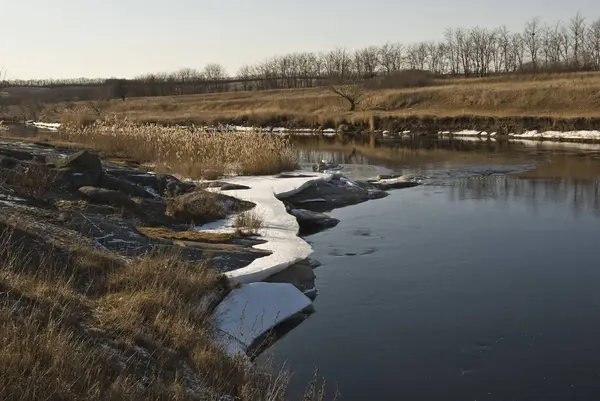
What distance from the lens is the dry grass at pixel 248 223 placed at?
Answer: 38.3 feet

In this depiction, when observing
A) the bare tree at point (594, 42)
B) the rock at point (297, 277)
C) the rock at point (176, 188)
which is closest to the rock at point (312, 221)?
the rock at point (176, 188)

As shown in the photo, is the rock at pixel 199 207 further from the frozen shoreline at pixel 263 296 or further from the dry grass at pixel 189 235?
the dry grass at pixel 189 235

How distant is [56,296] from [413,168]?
1918 centimetres

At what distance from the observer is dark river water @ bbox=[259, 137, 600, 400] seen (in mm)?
6617

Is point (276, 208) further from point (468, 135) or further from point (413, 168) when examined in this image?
point (468, 135)

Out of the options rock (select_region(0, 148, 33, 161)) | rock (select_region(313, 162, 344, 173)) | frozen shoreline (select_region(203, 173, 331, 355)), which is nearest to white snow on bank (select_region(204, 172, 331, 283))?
frozen shoreline (select_region(203, 173, 331, 355))

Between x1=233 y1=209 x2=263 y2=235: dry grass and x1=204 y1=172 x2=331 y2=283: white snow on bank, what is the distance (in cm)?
13

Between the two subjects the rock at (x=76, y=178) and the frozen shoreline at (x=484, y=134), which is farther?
the frozen shoreline at (x=484, y=134)

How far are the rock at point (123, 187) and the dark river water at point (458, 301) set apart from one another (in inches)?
152

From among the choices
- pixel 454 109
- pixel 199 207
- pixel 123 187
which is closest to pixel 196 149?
pixel 123 187

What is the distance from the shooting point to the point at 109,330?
19.4ft

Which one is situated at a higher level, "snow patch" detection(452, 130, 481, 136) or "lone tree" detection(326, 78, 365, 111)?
"lone tree" detection(326, 78, 365, 111)

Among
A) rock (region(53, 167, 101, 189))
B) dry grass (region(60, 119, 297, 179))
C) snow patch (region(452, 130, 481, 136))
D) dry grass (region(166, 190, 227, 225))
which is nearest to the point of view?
rock (region(53, 167, 101, 189))

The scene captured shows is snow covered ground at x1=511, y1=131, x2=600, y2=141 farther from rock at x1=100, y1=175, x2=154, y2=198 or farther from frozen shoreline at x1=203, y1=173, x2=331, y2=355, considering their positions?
rock at x1=100, y1=175, x2=154, y2=198
